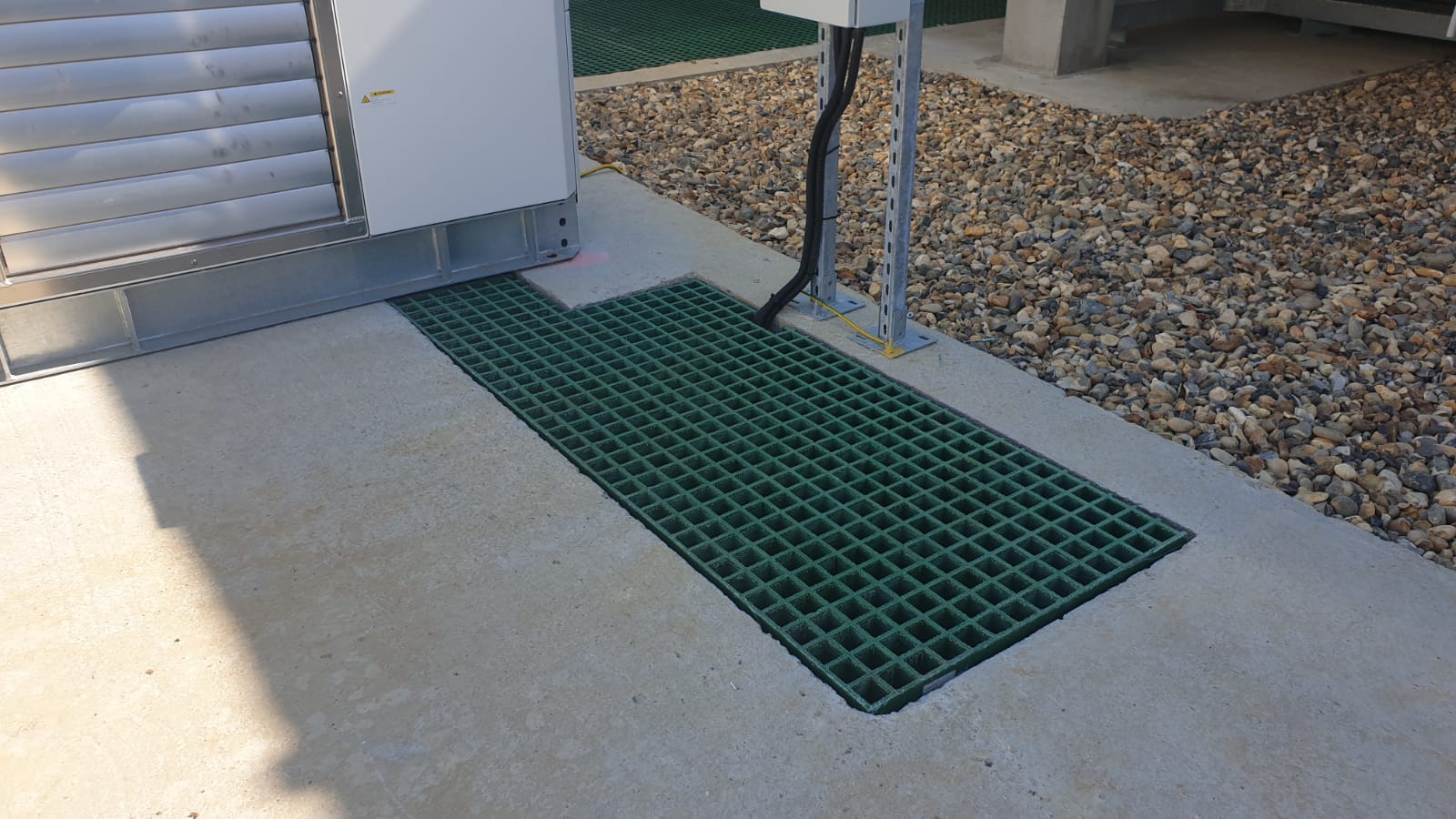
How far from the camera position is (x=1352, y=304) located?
14.9 ft

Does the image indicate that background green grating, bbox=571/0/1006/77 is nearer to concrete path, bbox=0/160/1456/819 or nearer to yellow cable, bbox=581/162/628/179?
yellow cable, bbox=581/162/628/179

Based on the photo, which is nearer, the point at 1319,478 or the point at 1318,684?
the point at 1318,684

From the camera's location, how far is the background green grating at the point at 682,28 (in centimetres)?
855

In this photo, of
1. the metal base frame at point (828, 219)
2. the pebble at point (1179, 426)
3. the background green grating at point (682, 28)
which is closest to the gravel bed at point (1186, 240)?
the pebble at point (1179, 426)

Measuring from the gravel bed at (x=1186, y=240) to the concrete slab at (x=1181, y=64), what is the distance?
236 millimetres

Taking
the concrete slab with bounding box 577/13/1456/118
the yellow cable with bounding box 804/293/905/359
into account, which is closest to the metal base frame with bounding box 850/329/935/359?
the yellow cable with bounding box 804/293/905/359

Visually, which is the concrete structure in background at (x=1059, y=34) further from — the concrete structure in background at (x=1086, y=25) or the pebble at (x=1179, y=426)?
the pebble at (x=1179, y=426)

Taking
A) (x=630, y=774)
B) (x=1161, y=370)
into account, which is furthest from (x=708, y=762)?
(x=1161, y=370)

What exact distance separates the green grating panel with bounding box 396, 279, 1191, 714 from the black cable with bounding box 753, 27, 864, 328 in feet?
0.49

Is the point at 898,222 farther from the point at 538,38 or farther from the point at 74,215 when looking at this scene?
the point at 74,215

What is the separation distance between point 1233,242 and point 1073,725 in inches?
136

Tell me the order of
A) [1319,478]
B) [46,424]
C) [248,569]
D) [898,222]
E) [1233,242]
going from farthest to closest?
[1233,242] < [898,222] < [46,424] < [1319,478] < [248,569]

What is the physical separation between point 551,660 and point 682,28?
7.76 meters

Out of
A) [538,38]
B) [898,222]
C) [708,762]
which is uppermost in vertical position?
[538,38]
